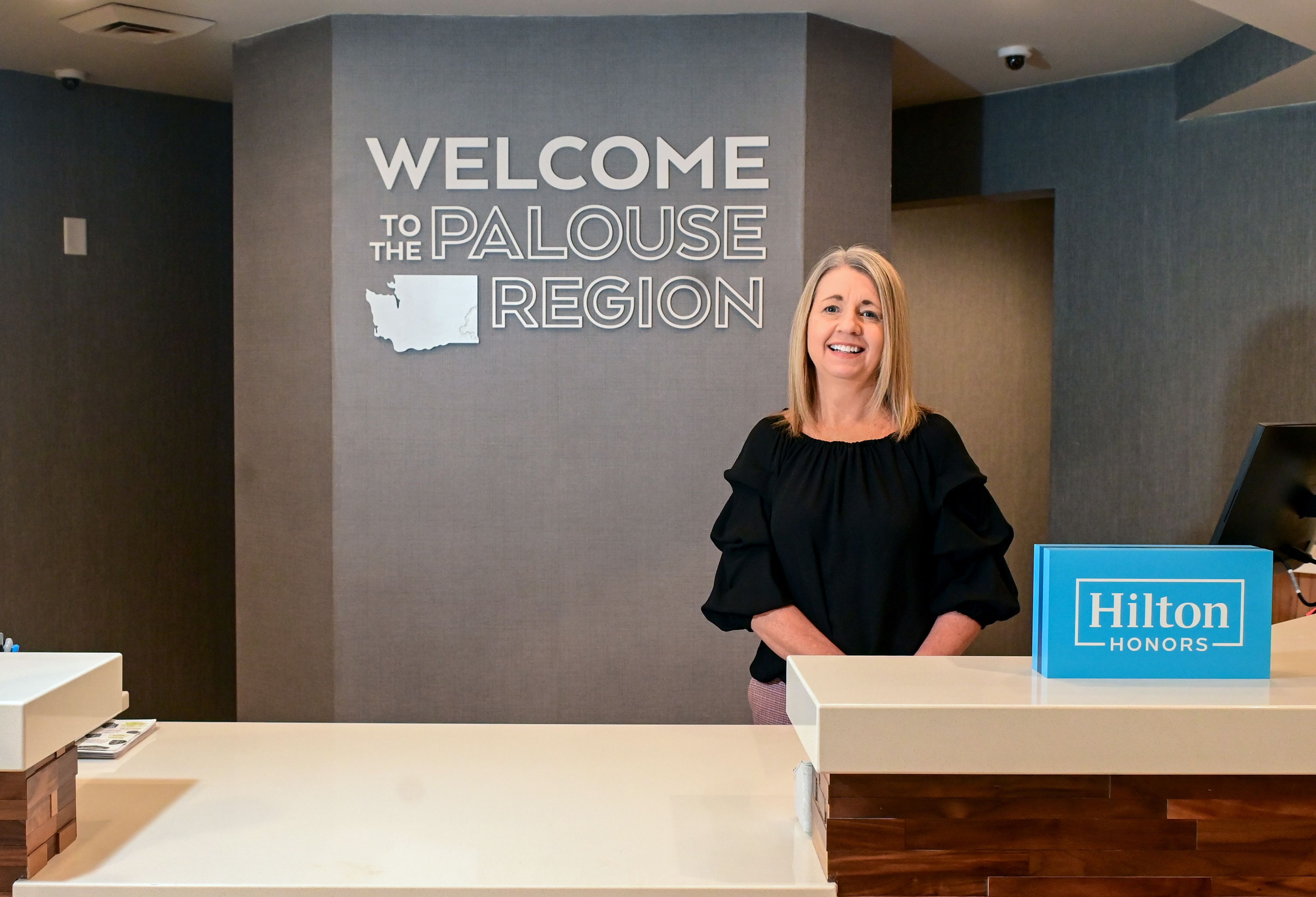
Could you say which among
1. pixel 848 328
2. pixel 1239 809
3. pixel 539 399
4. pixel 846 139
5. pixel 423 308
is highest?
pixel 846 139

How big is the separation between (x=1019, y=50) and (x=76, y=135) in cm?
395

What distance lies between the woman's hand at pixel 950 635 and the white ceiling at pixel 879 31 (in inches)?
99.0

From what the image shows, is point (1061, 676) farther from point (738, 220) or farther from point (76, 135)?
point (76, 135)

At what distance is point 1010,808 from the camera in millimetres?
1348

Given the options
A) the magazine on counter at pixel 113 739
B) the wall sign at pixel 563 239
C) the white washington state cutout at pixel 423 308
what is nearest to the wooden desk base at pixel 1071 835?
the magazine on counter at pixel 113 739

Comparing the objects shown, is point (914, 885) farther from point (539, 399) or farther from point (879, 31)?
point (879, 31)

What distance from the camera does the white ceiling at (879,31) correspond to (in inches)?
152

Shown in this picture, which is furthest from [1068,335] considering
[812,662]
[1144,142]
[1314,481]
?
[812,662]

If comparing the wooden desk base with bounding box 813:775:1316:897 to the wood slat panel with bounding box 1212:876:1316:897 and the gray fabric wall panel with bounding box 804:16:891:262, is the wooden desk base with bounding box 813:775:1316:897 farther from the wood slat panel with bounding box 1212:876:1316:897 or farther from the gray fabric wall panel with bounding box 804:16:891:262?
the gray fabric wall panel with bounding box 804:16:891:262

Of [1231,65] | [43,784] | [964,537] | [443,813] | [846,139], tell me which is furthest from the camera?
[1231,65]

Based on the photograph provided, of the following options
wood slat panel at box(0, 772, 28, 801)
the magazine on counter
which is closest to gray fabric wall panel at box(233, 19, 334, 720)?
the magazine on counter

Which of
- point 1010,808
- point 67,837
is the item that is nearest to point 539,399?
point 67,837

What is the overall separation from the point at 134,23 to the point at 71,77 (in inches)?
35.6

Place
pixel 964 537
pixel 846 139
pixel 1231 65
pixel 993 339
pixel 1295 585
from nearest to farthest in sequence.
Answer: pixel 964 537 < pixel 1295 585 < pixel 846 139 < pixel 1231 65 < pixel 993 339
